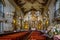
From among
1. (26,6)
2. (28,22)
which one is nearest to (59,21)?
(26,6)

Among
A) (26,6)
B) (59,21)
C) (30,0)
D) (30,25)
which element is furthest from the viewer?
(30,25)

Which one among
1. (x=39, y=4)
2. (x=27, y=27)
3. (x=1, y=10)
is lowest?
(x=27, y=27)

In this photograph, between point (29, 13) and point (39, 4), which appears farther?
point (29, 13)

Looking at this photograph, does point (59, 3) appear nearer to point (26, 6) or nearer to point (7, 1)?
point (7, 1)

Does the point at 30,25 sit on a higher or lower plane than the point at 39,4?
lower

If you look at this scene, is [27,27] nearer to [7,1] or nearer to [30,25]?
[30,25]

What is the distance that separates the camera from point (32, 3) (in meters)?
35.3

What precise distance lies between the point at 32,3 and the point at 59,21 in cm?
1543

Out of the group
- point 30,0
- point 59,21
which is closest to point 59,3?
point 59,21

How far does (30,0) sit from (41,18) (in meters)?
6.50

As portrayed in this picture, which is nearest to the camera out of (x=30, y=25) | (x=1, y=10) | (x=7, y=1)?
(x=1, y=10)

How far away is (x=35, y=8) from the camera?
38.0 meters

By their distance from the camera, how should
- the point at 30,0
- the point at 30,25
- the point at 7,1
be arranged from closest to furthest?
the point at 7,1, the point at 30,0, the point at 30,25

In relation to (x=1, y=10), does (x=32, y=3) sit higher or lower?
higher
